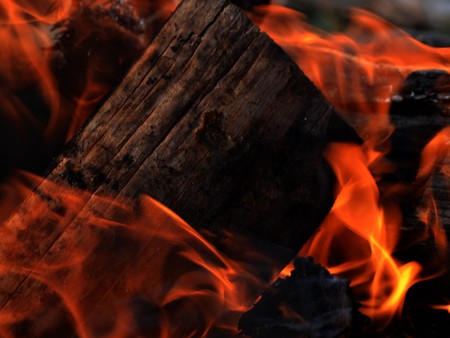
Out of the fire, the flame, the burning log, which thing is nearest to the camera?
the flame

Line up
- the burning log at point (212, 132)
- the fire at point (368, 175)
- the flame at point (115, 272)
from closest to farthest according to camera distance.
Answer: the flame at point (115, 272)
the burning log at point (212, 132)
the fire at point (368, 175)

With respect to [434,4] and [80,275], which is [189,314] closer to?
[80,275]

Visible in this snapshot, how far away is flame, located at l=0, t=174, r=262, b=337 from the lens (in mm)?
2064

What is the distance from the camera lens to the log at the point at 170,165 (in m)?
2.09

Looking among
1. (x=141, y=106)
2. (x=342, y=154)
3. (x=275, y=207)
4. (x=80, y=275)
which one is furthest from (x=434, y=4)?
(x=80, y=275)

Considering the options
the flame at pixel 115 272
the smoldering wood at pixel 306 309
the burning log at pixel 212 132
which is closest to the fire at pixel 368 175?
the burning log at pixel 212 132

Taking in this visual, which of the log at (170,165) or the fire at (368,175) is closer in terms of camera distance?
the log at (170,165)

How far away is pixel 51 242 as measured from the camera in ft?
6.86

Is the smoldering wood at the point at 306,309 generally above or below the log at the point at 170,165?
below

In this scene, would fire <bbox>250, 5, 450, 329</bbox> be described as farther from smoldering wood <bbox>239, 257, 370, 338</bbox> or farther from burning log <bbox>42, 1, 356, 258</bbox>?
smoldering wood <bbox>239, 257, 370, 338</bbox>

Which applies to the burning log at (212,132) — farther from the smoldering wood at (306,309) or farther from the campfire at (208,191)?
the smoldering wood at (306,309)

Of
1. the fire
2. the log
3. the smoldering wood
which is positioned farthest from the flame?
the fire

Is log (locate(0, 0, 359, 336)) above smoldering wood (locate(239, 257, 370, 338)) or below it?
above

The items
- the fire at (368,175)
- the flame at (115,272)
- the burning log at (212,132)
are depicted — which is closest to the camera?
the flame at (115,272)
